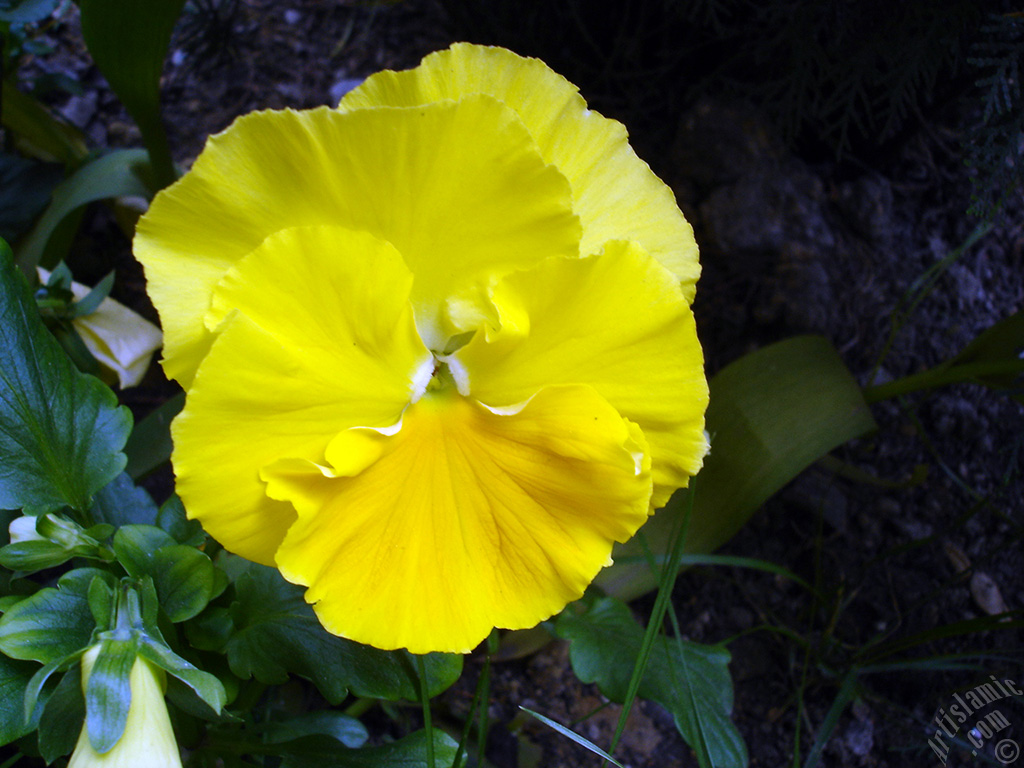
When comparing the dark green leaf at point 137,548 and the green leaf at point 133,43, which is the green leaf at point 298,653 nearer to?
the dark green leaf at point 137,548

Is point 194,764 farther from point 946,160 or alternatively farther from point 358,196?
point 946,160

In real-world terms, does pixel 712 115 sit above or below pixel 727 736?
above

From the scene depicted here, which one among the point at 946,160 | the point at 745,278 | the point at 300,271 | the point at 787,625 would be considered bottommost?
the point at 787,625

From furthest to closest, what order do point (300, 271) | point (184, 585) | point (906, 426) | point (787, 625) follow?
point (906, 426), point (787, 625), point (184, 585), point (300, 271)

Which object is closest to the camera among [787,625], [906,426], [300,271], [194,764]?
[300,271]

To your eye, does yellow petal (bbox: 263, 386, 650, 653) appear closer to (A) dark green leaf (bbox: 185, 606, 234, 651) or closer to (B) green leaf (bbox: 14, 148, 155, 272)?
(A) dark green leaf (bbox: 185, 606, 234, 651)

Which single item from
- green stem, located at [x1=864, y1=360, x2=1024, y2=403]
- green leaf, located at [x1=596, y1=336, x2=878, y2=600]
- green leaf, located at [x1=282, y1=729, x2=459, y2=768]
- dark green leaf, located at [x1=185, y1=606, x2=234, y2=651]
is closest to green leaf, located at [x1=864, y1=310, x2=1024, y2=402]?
green stem, located at [x1=864, y1=360, x2=1024, y2=403]

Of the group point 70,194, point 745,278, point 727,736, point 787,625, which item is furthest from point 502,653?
point 70,194

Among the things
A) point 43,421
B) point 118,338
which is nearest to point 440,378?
point 43,421
